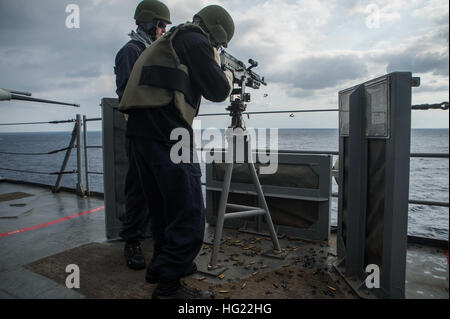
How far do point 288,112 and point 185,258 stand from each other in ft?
6.73

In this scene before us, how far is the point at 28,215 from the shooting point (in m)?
3.26

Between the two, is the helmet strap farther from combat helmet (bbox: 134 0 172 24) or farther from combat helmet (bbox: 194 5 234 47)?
combat helmet (bbox: 194 5 234 47)

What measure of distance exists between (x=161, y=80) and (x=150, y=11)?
3.59 feet

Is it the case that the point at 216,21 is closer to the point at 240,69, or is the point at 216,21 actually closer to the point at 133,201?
the point at 240,69

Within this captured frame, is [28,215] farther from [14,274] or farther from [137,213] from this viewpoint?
[137,213]

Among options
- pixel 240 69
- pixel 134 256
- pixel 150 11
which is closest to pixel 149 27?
pixel 150 11

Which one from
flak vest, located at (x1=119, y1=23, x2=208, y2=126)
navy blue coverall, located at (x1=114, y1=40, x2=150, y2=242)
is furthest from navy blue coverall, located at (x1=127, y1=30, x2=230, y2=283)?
navy blue coverall, located at (x1=114, y1=40, x2=150, y2=242)

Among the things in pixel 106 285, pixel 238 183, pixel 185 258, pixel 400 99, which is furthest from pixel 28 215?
pixel 400 99

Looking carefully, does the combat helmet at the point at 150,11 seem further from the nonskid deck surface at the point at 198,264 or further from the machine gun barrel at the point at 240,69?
the nonskid deck surface at the point at 198,264

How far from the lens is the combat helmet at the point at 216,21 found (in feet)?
5.35

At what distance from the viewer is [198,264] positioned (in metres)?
2.08

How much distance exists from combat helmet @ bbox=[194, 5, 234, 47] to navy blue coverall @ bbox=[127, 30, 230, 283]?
168 millimetres

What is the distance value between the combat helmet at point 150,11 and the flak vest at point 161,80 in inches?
35.4

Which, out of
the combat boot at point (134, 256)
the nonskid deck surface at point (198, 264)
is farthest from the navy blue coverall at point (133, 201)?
the nonskid deck surface at point (198, 264)
